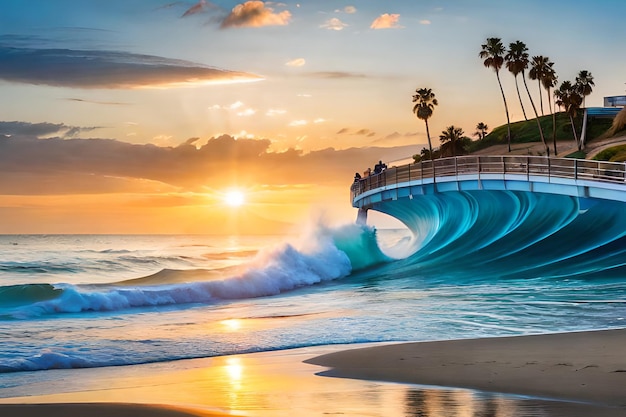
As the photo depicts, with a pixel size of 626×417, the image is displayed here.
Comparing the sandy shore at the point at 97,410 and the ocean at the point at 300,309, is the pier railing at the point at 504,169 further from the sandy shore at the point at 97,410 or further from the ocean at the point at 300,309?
the sandy shore at the point at 97,410

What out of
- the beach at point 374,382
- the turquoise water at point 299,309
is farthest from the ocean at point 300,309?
the beach at point 374,382

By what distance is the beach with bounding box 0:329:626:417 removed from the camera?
393 inches

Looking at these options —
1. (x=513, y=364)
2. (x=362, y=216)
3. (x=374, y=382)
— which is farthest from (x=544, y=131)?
(x=374, y=382)

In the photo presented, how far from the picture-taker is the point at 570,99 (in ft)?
275

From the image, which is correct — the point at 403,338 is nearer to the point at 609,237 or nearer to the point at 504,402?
the point at 504,402

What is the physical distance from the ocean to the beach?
4.09 ft

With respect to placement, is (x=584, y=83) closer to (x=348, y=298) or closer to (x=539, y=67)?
(x=539, y=67)

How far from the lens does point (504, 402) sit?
32.7 ft

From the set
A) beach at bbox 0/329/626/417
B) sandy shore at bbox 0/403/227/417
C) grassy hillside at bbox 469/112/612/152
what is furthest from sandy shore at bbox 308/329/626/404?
grassy hillside at bbox 469/112/612/152

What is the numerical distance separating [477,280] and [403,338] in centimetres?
1620

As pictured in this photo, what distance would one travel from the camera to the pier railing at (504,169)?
97.9 feet

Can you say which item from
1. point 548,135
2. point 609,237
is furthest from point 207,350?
point 548,135

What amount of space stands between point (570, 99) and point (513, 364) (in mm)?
75689

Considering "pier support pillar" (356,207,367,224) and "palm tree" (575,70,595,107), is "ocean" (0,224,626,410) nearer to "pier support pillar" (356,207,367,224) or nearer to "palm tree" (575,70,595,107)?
"pier support pillar" (356,207,367,224)
